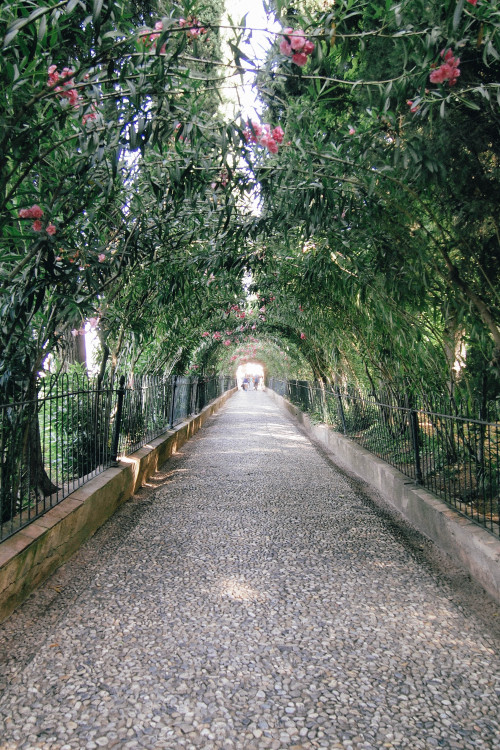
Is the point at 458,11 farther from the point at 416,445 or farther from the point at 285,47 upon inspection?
the point at 416,445

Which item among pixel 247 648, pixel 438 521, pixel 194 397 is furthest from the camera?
pixel 194 397

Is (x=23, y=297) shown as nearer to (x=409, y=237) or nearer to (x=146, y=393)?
(x=409, y=237)

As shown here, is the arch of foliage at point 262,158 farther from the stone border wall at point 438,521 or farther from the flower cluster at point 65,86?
the stone border wall at point 438,521

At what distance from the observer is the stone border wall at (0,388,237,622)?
2.61 metres

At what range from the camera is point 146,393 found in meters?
6.96

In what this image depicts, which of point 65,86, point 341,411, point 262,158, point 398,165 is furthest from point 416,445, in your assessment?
point 341,411

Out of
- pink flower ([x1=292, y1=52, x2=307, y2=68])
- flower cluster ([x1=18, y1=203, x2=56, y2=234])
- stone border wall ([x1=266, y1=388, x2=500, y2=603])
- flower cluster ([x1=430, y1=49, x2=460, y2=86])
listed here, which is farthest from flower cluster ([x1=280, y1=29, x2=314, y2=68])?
stone border wall ([x1=266, y1=388, x2=500, y2=603])

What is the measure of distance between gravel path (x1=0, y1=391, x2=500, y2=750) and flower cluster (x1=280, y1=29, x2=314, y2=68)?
7.98ft

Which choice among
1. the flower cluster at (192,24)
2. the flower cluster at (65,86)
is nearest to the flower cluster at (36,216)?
the flower cluster at (65,86)

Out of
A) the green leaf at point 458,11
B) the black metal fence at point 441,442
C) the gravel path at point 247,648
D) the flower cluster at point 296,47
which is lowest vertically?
the gravel path at point 247,648

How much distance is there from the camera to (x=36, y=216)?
103 inches

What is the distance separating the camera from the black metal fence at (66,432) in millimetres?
3105

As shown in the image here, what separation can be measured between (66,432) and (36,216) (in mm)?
2933

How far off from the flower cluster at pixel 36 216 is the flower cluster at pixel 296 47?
1374 millimetres
